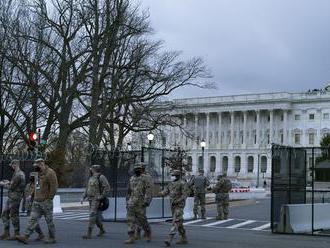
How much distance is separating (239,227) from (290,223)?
320 cm

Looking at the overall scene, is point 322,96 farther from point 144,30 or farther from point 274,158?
point 274,158

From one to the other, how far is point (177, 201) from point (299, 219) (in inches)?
232

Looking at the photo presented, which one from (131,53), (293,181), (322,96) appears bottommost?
(293,181)

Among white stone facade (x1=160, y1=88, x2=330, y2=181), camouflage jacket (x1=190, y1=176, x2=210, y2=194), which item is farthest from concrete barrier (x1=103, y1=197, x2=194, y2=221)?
white stone facade (x1=160, y1=88, x2=330, y2=181)

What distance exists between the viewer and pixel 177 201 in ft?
52.7

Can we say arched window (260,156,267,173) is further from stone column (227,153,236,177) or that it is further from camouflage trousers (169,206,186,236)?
camouflage trousers (169,206,186,236)

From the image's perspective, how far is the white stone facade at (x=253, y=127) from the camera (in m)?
157

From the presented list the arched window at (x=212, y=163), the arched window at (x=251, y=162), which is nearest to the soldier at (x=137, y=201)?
the arched window at (x=251, y=162)

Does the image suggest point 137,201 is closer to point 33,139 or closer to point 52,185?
point 52,185

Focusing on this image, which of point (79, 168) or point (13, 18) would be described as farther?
point (79, 168)

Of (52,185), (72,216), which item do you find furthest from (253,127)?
(52,185)

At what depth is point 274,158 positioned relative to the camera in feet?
64.6

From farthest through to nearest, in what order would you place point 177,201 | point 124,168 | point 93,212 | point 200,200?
point 200,200
point 124,168
point 93,212
point 177,201

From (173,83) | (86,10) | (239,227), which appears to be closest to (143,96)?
(173,83)
